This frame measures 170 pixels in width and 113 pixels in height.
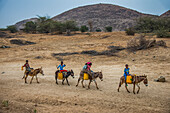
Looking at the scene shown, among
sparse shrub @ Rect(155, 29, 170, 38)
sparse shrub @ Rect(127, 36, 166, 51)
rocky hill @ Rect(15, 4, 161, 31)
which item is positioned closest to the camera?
sparse shrub @ Rect(127, 36, 166, 51)

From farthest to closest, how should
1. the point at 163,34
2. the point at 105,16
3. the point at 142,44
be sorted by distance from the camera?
the point at 105,16 → the point at 163,34 → the point at 142,44

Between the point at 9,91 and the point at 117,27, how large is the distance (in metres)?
63.3

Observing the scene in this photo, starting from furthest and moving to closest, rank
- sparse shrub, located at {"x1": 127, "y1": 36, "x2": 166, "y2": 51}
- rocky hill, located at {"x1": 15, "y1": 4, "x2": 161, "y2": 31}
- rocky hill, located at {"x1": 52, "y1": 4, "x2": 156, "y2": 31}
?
→ rocky hill, located at {"x1": 52, "y1": 4, "x2": 156, "y2": 31} < rocky hill, located at {"x1": 15, "y1": 4, "x2": 161, "y2": 31} < sparse shrub, located at {"x1": 127, "y1": 36, "x2": 166, "y2": 51}

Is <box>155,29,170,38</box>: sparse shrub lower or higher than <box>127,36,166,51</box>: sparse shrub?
higher

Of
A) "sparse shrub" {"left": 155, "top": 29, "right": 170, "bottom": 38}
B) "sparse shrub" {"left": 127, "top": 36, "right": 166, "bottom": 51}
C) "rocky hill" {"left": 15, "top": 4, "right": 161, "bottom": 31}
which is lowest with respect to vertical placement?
"sparse shrub" {"left": 127, "top": 36, "right": 166, "bottom": 51}

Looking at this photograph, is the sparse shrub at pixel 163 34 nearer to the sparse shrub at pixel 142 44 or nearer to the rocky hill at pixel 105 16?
A: the sparse shrub at pixel 142 44

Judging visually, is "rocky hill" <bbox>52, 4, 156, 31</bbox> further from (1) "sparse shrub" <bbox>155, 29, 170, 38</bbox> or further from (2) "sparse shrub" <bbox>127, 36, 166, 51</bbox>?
(2) "sparse shrub" <bbox>127, 36, 166, 51</bbox>

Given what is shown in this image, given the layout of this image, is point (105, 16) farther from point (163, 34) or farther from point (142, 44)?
point (142, 44)

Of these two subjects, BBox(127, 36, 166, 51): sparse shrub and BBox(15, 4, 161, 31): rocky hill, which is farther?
BBox(15, 4, 161, 31): rocky hill

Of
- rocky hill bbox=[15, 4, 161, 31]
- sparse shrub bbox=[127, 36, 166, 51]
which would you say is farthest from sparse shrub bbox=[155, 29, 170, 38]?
rocky hill bbox=[15, 4, 161, 31]

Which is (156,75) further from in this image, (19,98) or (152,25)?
(152,25)

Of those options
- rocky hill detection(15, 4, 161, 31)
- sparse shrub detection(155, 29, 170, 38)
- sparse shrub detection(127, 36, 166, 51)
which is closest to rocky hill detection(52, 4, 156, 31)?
rocky hill detection(15, 4, 161, 31)

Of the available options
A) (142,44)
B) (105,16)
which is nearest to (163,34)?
(142,44)

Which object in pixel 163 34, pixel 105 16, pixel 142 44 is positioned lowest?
pixel 142 44
